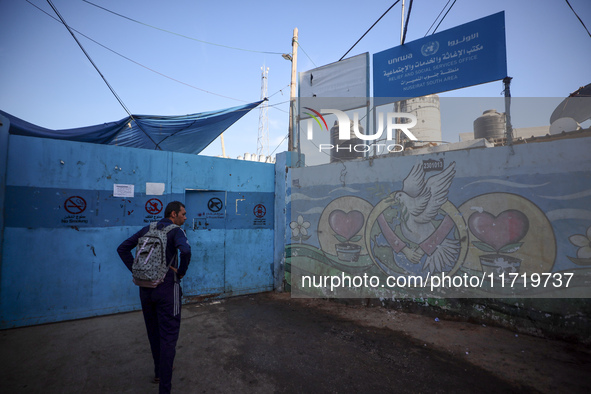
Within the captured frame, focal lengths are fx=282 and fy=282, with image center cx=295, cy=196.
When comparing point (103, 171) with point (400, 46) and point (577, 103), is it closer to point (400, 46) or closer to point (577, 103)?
point (400, 46)

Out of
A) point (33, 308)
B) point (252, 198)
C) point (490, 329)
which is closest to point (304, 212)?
point (252, 198)

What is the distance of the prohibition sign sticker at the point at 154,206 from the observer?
536 cm

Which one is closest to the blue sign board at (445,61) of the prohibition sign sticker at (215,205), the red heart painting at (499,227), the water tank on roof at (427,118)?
the red heart painting at (499,227)

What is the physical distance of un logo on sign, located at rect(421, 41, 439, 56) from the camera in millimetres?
6000

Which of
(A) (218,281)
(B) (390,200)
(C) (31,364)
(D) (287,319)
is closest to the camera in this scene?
(C) (31,364)

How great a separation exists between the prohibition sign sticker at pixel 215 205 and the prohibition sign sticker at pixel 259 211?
0.78 m

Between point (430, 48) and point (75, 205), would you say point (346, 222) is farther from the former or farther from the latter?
point (75, 205)

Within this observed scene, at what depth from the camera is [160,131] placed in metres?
6.74

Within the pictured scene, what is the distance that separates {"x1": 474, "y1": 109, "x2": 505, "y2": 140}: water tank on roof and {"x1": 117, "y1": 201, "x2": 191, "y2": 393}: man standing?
10836 mm

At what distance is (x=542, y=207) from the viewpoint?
411 centimetres

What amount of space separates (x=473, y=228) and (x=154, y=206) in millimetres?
5667

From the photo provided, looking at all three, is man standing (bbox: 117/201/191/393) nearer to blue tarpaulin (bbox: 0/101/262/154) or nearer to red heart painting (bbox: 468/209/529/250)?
blue tarpaulin (bbox: 0/101/262/154)

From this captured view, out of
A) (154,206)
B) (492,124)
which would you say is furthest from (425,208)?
(492,124)

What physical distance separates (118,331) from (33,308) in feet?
4.87
